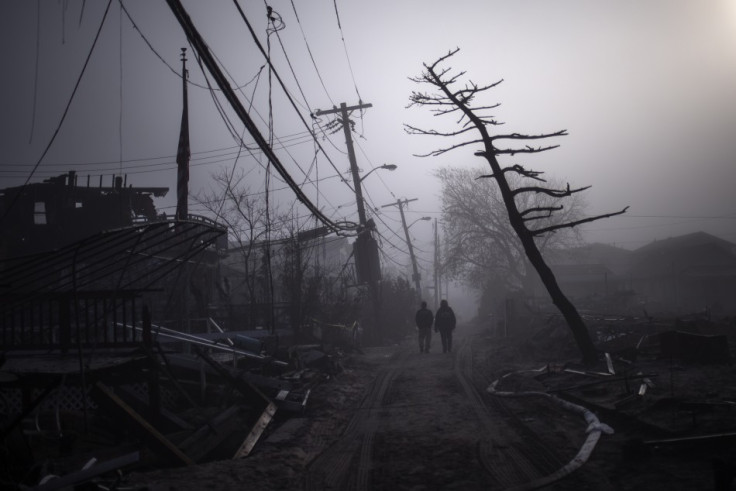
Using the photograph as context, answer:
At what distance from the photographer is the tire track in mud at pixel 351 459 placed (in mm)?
5947

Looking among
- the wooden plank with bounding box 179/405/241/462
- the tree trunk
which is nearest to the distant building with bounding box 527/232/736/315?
the tree trunk

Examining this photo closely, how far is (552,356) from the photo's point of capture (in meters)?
16.3

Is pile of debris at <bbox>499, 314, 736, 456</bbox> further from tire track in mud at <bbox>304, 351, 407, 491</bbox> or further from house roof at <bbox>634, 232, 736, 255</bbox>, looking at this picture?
house roof at <bbox>634, 232, 736, 255</bbox>

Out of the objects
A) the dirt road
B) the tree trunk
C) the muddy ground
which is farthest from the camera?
the tree trunk

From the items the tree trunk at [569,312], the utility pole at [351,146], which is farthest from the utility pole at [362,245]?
the tree trunk at [569,312]

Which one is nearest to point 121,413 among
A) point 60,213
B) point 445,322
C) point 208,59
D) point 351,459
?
point 351,459

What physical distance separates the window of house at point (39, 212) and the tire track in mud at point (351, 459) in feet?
79.3

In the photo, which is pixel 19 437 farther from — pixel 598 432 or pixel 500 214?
pixel 500 214

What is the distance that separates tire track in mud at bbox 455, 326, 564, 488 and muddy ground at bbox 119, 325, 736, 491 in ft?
0.05

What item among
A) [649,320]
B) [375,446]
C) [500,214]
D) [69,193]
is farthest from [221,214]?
[500,214]

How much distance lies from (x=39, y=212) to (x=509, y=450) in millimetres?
27834

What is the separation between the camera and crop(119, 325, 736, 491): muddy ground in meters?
5.64

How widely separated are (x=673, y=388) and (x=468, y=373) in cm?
625

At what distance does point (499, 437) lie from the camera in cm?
751
